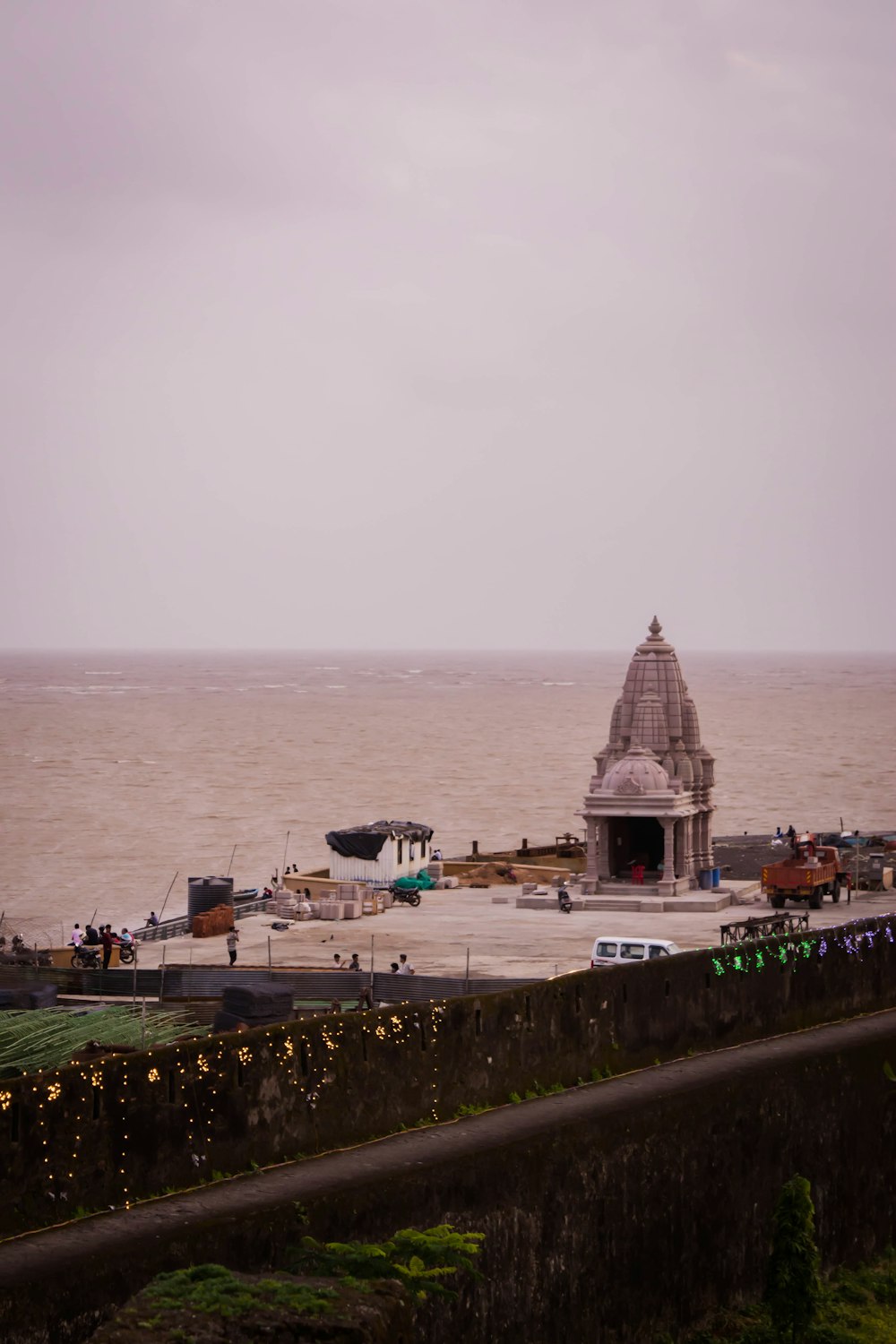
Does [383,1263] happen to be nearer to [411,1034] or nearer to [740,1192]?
[411,1034]

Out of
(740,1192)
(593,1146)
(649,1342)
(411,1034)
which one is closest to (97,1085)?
(411,1034)

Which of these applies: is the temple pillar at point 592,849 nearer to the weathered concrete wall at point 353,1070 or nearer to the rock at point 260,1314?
the weathered concrete wall at point 353,1070

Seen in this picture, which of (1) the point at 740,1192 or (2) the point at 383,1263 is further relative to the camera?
(1) the point at 740,1192

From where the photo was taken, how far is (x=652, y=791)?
2601 inches

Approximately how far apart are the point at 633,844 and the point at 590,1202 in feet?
137

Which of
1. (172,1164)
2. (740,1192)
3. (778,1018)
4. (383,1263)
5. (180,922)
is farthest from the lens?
(180,922)

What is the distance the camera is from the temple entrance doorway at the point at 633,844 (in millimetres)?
66812

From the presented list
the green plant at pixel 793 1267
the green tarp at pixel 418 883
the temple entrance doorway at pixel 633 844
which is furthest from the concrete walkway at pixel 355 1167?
the green tarp at pixel 418 883

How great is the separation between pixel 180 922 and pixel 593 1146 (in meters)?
36.3

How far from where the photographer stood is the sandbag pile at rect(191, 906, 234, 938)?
58.9 m

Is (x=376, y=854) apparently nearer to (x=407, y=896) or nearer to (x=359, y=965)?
(x=407, y=896)

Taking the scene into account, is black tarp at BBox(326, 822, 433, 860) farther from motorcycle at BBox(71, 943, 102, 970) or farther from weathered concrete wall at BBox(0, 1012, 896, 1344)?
weathered concrete wall at BBox(0, 1012, 896, 1344)

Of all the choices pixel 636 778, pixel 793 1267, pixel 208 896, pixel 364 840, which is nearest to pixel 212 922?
pixel 208 896

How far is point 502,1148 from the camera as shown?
83.7 ft
